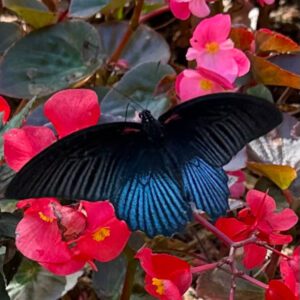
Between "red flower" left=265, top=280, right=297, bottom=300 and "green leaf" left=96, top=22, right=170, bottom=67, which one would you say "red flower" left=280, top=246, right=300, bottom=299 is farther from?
"green leaf" left=96, top=22, right=170, bottom=67

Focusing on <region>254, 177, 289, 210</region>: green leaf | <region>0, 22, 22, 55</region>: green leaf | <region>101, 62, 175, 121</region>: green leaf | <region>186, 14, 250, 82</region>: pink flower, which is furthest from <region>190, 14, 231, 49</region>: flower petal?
<region>0, 22, 22, 55</region>: green leaf

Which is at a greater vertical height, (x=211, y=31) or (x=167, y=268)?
(x=211, y=31)

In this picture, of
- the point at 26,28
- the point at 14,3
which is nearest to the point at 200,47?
the point at 14,3

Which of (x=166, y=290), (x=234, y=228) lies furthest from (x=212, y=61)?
(x=166, y=290)

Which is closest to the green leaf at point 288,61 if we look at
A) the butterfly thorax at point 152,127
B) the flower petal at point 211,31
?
the flower petal at point 211,31

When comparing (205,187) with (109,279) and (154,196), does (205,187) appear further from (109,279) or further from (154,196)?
(109,279)
